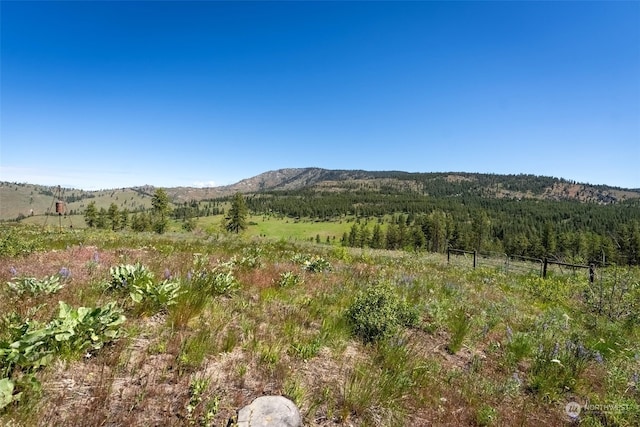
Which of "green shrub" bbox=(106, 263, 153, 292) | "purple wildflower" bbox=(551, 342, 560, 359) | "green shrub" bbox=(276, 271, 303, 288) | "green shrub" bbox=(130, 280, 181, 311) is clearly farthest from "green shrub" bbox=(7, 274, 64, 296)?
"purple wildflower" bbox=(551, 342, 560, 359)

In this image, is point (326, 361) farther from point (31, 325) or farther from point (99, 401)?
point (31, 325)

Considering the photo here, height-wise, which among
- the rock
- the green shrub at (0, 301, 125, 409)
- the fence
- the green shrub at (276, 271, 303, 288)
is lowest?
the fence

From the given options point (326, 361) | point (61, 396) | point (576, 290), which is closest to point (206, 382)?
point (61, 396)

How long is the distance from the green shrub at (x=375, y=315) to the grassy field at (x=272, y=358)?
0.08 ft

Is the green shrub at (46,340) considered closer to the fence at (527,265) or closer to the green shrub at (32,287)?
the green shrub at (32,287)

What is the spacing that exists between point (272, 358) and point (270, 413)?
3.56 ft

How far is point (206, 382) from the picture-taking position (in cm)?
328

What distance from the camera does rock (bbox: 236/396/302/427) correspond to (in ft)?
9.66

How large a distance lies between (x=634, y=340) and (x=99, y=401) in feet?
34.7

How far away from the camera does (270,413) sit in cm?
305

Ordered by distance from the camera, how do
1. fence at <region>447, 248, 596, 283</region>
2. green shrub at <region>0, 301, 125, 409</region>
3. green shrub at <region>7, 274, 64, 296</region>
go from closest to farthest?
green shrub at <region>0, 301, 125, 409</region>, green shrub at <region>7, 274, 64, 296</region>, fence at <region>447, 248, 596, 283</region>

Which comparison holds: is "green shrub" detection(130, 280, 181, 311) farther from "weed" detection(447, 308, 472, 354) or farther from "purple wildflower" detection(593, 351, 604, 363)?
"purple wildflower" detection(593, 351, 604, 363)

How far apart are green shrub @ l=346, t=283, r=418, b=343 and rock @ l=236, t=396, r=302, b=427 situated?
248 cm

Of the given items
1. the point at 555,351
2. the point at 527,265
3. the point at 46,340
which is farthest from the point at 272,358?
the point at 527,265
